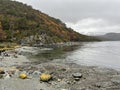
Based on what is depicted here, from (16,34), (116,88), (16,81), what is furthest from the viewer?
(16,34)

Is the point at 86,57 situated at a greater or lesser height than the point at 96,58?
greater

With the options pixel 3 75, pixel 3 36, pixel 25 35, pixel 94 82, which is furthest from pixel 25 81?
pixel 25 35

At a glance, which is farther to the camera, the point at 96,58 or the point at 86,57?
the point at 86,57

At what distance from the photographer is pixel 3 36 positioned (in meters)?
144

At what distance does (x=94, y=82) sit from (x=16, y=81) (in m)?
12.1

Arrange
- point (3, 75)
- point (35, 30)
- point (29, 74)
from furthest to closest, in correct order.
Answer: point (35, 30) < point (29, 74) < point (3, 75)

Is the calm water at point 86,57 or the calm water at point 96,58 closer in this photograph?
the calm water at point 96,58

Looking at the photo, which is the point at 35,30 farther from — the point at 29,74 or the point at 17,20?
the point at 29,74

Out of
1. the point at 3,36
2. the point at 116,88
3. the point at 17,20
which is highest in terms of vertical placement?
the point at 17,20

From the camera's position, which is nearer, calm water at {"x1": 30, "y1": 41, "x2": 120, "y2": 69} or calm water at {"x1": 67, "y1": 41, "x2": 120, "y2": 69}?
calm water at {"x1": 67, "y1": 41, "x2": 120, "y2": 69}

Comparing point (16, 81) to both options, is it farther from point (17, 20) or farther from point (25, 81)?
point (17, 20)

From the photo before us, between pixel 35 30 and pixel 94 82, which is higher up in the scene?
pixel 35 30

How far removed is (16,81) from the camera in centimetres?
3578

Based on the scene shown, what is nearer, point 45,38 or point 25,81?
point 25,81
